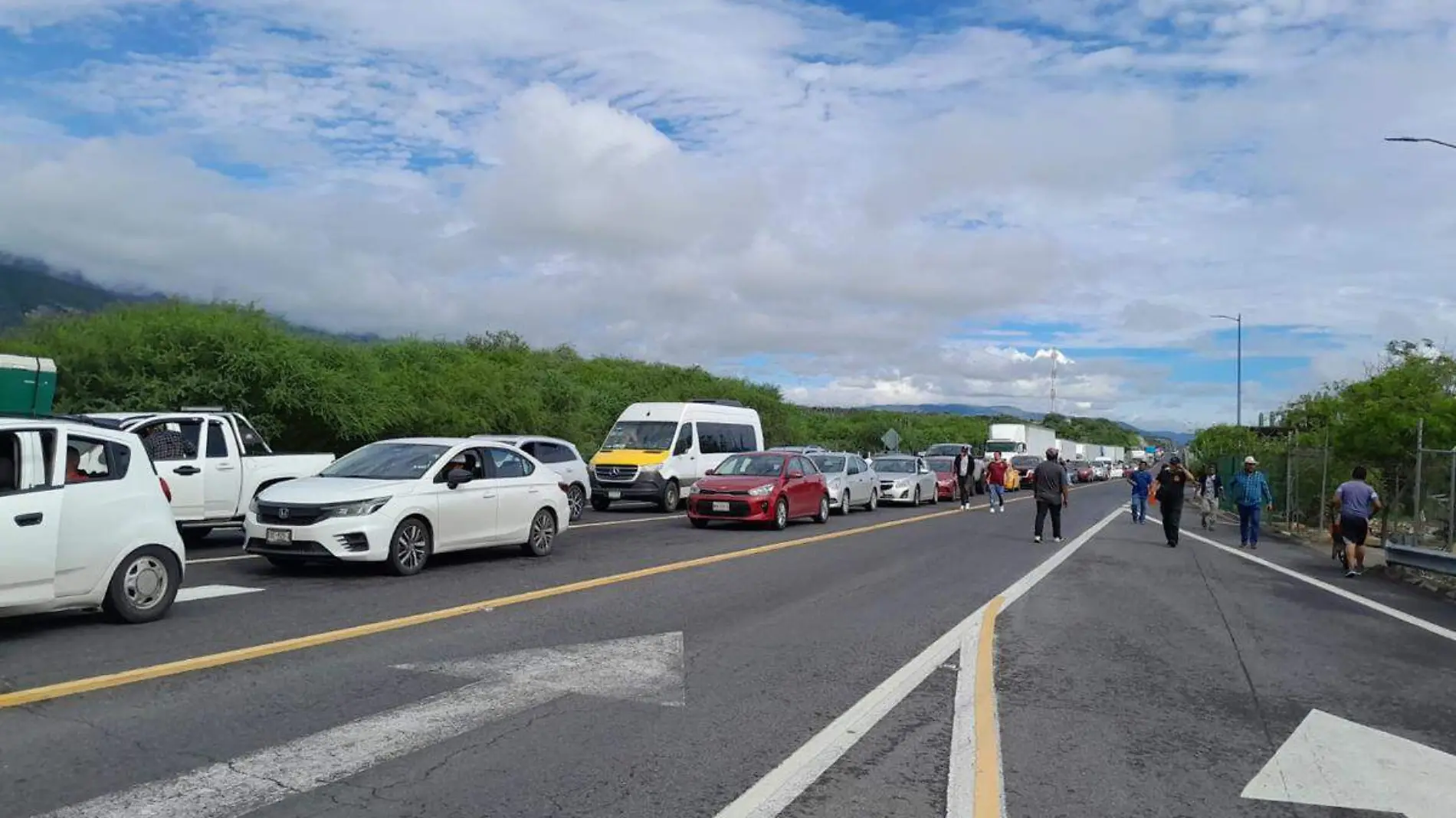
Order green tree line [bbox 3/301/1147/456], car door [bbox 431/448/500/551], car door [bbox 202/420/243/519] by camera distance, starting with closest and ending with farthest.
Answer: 1. car door [bbox 431/448/500/551]
2. car door [bbox 202/420/243/519]
3. green tree line [bbox 3/301/1147/456]

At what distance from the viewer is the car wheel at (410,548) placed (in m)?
12.3

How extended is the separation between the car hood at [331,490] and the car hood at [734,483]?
900cm

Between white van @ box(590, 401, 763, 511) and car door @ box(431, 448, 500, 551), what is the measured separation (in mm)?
11575

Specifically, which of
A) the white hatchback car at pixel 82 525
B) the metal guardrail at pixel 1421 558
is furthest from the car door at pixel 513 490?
the metal guardrail at pixel 1421 558

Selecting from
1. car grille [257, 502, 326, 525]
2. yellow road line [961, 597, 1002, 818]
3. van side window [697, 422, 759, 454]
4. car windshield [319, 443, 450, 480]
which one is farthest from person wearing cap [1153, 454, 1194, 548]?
car grille [257, 502, 326, 525]

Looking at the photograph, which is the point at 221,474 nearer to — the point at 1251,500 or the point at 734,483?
the point at 734,483

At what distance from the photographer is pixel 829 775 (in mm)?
5684

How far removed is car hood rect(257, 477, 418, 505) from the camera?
1199cm

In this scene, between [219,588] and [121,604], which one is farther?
[219,588]

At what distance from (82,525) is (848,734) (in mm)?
5955

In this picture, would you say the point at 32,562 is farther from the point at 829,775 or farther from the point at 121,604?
the point at 829,775

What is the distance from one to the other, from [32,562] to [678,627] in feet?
16.2

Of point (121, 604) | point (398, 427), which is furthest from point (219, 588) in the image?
point (398, 427)

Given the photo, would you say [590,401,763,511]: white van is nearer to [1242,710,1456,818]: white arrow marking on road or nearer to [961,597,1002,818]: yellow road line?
[961,597,1002,818]: yellow road line
